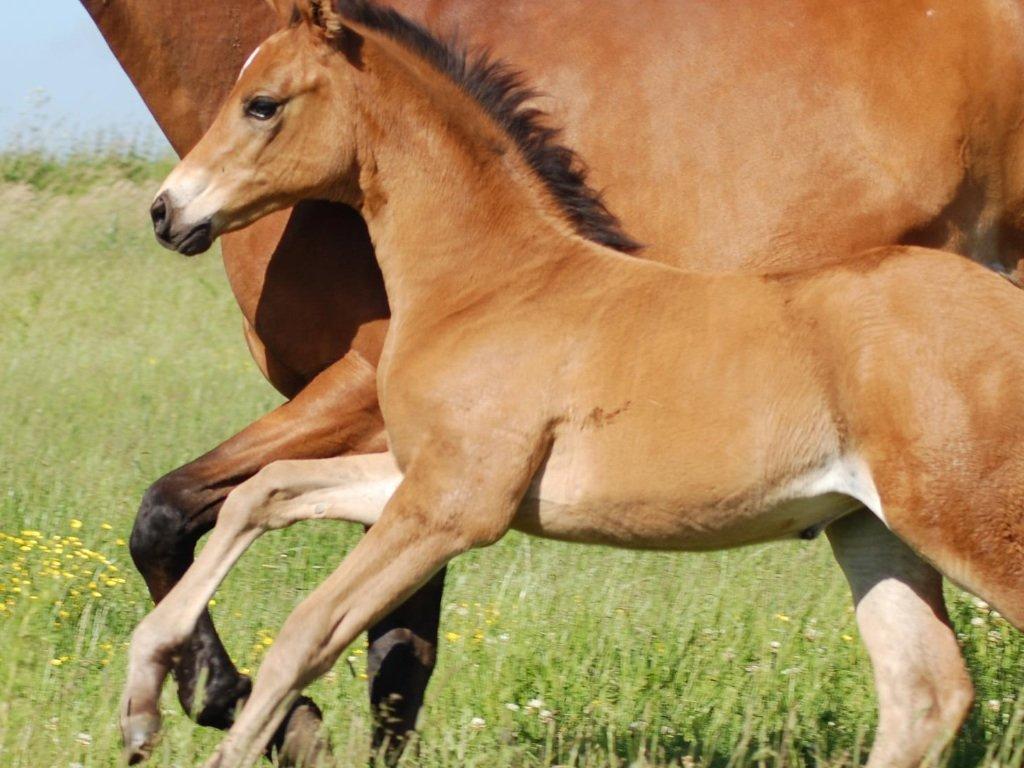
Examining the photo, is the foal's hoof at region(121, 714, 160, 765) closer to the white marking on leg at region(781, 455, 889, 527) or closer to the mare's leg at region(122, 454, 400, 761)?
the mare's leg at region(122, 454, 400, 761)

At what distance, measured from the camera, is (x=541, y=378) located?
3.60m

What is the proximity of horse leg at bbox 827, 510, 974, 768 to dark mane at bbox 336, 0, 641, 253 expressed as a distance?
94cm

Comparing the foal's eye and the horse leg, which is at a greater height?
the foal's eye

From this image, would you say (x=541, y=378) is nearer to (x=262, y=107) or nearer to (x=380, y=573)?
(x=380, y=573)

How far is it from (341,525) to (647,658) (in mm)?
1669

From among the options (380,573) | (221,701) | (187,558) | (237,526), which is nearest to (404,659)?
(221,701)

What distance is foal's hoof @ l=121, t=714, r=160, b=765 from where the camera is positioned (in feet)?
11.9

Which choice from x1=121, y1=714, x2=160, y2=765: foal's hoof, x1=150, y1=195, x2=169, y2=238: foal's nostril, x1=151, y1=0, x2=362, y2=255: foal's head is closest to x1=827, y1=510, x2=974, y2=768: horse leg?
x1=151, y1=0, x2=362, y2=255: foal's head

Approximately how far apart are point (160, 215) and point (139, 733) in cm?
122

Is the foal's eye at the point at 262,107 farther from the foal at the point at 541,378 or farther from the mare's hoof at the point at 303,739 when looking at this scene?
the mare's hoof at the point at 303,739

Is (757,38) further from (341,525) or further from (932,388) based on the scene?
(341,525)

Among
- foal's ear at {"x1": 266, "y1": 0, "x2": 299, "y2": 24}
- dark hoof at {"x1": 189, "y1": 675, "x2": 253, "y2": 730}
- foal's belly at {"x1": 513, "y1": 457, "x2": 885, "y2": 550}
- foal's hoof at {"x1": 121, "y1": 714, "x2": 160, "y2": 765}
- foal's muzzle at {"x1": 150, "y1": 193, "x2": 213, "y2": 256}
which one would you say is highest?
foal's ear at {"x1": 266, "y1": 0, "x2": 299, "y2": 24}

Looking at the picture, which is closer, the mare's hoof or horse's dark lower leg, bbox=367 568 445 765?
the mare's hoof

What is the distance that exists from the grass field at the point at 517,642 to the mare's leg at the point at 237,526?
0.40 feet
